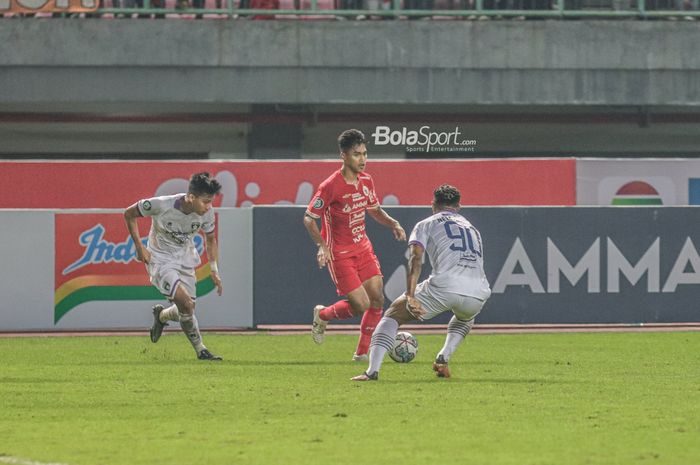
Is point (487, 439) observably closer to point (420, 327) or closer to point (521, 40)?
point (420, 327)

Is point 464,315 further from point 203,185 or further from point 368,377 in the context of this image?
point 203,185

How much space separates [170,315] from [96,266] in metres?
4.66

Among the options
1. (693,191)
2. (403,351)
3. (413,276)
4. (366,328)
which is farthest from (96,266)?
(693,191)

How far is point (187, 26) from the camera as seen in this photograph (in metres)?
27.3

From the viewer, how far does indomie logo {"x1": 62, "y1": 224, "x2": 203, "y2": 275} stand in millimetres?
19375

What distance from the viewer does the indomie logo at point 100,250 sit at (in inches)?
763

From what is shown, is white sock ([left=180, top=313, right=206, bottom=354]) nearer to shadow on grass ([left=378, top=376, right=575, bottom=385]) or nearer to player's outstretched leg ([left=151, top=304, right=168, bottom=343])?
player's outstretched leg ([left=151, top=304, right=168, bottom=343])

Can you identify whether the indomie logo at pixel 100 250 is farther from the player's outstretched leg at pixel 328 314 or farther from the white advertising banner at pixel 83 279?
the player's outstretched leg at pixel 328 314

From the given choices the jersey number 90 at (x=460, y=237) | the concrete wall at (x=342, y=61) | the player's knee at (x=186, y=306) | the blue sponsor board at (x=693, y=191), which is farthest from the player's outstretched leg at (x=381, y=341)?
the concrete wall at (x=342, y=61)

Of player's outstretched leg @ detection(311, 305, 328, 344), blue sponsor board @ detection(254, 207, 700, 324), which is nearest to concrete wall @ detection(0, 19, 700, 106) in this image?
blue sponsor board @ detection(254, 207, 700, 324)

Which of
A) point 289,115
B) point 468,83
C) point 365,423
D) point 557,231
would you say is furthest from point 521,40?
point 365,423

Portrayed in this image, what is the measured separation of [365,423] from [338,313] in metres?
4.95

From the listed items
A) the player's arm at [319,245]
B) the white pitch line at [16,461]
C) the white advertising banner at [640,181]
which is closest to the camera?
the white pitch line at [16,461]

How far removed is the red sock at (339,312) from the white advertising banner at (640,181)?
10261 mm
